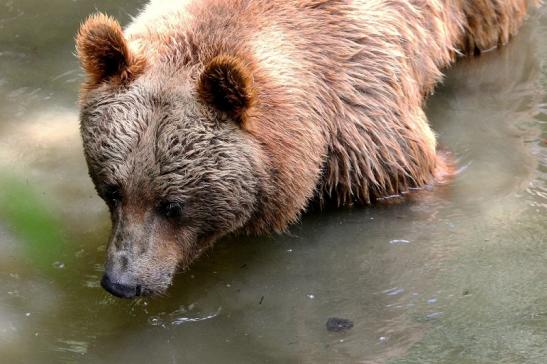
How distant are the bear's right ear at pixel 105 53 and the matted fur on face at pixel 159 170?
87 millimetres

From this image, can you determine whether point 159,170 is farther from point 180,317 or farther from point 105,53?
point 180,317

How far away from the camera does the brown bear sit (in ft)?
16.1

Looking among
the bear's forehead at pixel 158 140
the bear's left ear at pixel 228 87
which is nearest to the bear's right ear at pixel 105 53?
the bear's forehead at pixel 158 140

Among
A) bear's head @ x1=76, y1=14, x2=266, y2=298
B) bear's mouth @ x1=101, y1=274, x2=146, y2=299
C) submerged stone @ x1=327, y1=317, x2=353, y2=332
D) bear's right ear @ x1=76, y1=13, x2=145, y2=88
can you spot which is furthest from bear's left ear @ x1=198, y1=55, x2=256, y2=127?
submerged stone @ x1=327, y1=317, x2=353, y2=332

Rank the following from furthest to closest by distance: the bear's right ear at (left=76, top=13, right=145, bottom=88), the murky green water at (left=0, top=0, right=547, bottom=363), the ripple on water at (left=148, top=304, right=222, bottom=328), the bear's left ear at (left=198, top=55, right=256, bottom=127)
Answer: the ripple on water at (left=148, top=304, right=222, bottom=328) < the bear's right ear at (left=76, top=13, right=145, bottom=88) < the murky green water at (left=0, top=0, right=547, bottom=363) < the bear's left ear at (left=198, top=55, right=256, bottom=127)

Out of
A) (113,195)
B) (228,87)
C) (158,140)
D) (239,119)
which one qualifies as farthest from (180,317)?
(228,87)

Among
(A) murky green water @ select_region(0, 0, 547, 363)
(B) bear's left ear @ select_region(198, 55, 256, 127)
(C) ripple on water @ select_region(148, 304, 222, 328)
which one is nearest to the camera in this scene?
(B) bear's left ear @ select_region(198, 55, 256, 127)

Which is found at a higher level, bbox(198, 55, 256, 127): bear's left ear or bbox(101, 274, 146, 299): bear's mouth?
bbox(198, 55, 256, 127): bear's left ear

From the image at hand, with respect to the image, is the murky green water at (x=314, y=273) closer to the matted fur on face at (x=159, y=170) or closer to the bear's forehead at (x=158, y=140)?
the matted fur on face at (x=159, y=170)

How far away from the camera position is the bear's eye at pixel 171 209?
16.2ft

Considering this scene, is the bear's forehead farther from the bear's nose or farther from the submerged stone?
the submerged stone

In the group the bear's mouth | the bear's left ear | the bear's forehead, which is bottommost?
the bear's mouth

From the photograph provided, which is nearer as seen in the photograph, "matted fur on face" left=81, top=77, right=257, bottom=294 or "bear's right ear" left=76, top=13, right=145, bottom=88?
"matted fur on face" left=81, top=77, right=257, bottom=294

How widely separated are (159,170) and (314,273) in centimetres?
120
